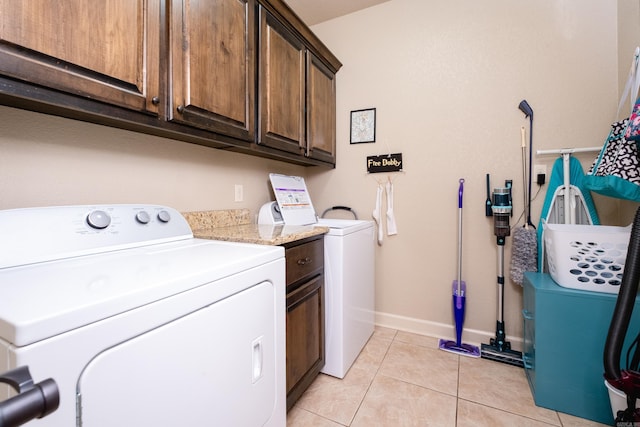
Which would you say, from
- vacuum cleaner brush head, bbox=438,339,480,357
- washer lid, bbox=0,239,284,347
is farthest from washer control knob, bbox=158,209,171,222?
vacuum cleaner brush head, bbox=438,339,480,357

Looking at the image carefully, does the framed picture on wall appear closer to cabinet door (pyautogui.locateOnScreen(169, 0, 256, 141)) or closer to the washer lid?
cabinet door (pyautogui.locateOnScreen(169, 0, 256, 141))

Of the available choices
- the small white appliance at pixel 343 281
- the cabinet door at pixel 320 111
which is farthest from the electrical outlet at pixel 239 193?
the cabinet door at pixel 320 111

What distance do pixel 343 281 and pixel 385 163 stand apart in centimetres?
110

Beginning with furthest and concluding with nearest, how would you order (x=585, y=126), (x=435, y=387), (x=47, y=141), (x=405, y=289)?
1. (x=405, y=289)
2. (x=585, y=126)
3. (x=435, y=387)
4. (x=47, y=141)

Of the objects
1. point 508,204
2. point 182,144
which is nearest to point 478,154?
point 508,204

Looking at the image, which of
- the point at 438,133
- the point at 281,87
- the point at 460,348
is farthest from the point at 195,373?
the point at 438,133

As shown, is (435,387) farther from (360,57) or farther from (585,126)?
(360,57)

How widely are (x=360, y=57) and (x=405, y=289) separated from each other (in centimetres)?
198

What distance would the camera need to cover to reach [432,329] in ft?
7.16

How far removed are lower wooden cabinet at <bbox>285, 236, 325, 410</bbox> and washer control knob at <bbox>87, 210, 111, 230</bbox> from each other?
0.69 metres

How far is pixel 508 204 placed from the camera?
1.81m

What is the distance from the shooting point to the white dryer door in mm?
557

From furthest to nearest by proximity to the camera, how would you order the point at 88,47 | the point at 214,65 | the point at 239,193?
the point at 239,193, the point at 214,65, the point at 88,47

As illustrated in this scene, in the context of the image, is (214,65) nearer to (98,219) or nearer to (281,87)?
(281,87)
